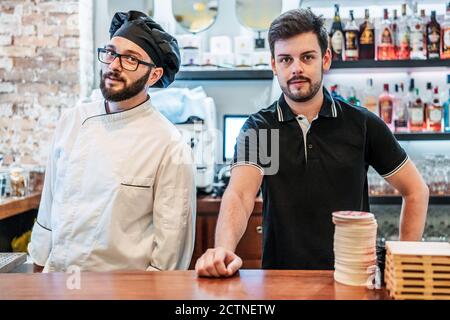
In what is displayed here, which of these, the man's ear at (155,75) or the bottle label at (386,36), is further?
the bottle label at (386,36)

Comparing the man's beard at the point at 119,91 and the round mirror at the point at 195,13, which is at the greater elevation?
the round mirror at the point at 195,13

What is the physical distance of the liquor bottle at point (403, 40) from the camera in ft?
11.3

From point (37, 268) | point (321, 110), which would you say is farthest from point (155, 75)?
point (37, 268)

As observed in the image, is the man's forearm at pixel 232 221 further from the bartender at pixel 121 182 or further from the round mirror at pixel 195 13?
the round mirror at pixel 195 13

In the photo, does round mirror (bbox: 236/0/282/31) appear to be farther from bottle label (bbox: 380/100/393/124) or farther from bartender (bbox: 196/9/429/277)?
bartender (bbox: 196/9/429/277)

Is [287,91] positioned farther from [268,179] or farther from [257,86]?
[257,86]

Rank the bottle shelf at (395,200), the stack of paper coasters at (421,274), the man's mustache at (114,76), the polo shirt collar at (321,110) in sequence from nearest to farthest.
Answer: the stack of paper coasters at (421,274), the polo shirt collar at (321,110), the man's mustache at (114,76), the bottle shelf at (395,200)

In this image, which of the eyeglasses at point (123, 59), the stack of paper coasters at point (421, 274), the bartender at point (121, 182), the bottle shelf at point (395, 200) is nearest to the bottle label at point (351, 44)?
the bottle shelf at point (395, 200)

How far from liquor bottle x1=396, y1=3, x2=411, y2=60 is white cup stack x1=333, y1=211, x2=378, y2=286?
99.5 inches

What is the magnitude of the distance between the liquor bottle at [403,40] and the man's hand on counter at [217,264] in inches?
102

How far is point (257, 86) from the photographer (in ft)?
13.2

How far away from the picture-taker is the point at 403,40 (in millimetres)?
3445

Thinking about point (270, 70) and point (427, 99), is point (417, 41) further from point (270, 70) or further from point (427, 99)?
point (270, 70)
